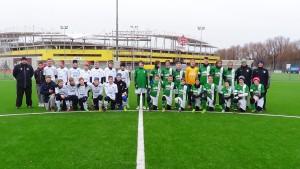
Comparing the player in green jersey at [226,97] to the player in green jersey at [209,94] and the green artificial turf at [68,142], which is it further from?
the green artificial turf at [68,142]

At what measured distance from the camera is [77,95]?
1173cm

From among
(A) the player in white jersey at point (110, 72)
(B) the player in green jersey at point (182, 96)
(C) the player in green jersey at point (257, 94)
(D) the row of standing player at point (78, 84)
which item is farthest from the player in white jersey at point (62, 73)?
(C) the player in green jersey at point (257, 94)

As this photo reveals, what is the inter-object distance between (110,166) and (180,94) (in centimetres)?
675

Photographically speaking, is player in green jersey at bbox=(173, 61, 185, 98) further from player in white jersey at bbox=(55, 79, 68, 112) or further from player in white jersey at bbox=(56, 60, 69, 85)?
player in white jersey at bbox=(56, 60, 69, 85)

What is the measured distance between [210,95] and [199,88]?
448 millimetres

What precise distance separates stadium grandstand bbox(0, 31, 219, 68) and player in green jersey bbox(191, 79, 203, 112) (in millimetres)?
61374

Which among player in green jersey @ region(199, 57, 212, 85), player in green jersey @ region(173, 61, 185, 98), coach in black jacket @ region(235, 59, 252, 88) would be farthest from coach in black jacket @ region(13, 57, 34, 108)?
coach in black jacket @ region(235, 59, 252, 88)

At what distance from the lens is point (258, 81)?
1179 cm

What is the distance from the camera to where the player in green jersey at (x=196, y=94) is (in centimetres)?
1166

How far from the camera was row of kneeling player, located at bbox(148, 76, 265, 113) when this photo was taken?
11.6 metres

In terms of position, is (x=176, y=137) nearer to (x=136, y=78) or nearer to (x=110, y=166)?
(x=110, y=166)

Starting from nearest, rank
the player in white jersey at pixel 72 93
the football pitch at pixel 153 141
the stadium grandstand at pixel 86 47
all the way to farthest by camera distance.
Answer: the football pitch at pixel 153 141 < the player in white jersey at pixel 72 93 < the stadium grandstand at pixel 86 47

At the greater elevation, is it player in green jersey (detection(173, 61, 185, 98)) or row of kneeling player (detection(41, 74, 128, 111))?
player in green jersey (detection(173, 61, 185, 98))

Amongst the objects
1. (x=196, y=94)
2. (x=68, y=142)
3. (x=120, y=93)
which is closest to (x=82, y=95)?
(x=120, y=93)
